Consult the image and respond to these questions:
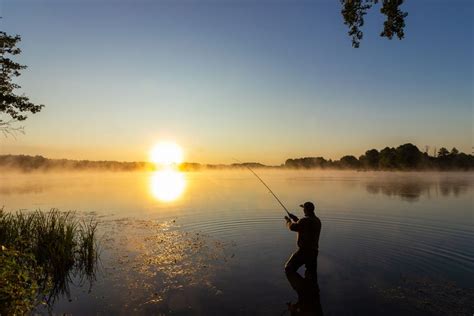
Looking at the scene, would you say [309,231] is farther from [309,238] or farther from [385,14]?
[385,14]

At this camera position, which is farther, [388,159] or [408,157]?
[388,159]

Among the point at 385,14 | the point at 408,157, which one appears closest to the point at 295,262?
the point at 385,14

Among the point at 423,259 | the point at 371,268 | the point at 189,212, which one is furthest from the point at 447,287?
the point at 189,212

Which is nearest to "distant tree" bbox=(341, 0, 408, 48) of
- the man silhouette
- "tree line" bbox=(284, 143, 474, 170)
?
the man silhouette

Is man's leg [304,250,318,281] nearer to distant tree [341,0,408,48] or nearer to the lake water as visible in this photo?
the lake water

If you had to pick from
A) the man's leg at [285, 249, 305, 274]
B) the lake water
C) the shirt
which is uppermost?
the shirt

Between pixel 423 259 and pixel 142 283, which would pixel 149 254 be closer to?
pixel 142 283

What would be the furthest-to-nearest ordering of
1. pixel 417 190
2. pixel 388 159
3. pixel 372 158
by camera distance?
pixel 372 158, pixel 388 159, pixel 417 190

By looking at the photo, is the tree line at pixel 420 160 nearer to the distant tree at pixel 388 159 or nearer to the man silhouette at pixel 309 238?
the distant tree at pixel 388 159

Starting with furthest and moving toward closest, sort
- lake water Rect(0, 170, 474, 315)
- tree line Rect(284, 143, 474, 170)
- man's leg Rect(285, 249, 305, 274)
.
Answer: tree line Rect(284, 143, 474, 170) < man's leg Rect(285, 249, 305, 274) < lake water Rect(0, 170, 474, 315)

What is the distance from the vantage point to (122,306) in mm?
11039

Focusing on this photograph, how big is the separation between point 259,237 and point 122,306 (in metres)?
11.3

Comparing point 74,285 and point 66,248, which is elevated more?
point 66,248

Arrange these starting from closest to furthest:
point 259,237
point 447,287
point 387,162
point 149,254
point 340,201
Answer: point 447,287
point 149,254
point 259,237
point 340,201
point 387,162
